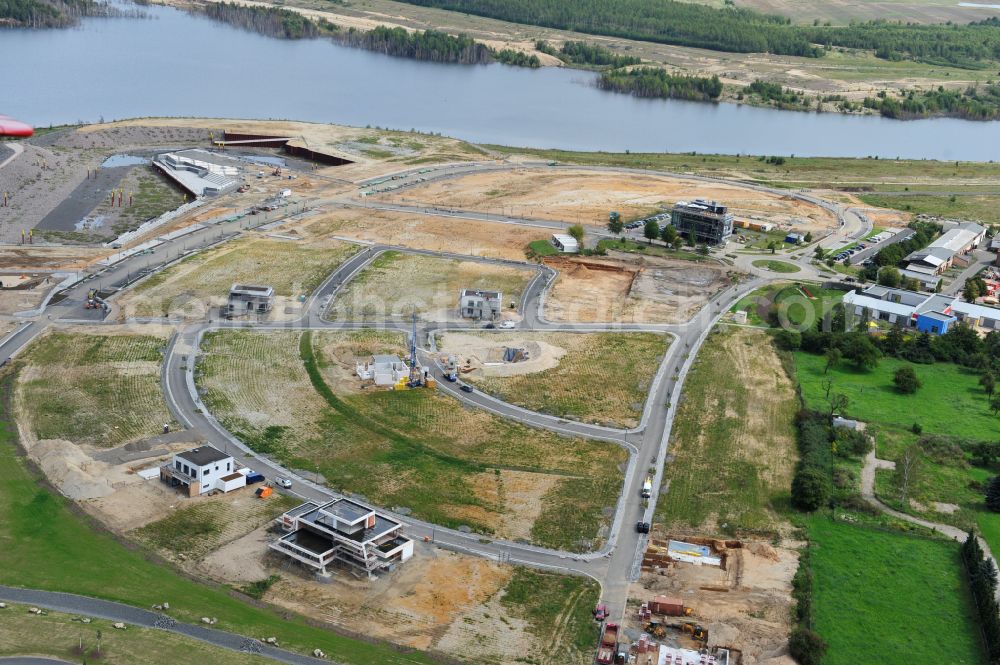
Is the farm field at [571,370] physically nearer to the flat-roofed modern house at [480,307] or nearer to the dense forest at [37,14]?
the flat-roofed modern house at [480,307]

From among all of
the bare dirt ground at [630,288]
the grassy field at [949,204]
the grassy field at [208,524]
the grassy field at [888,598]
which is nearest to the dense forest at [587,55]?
the grassy field at [949,204]

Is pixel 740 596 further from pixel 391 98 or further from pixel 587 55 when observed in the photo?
pixel 587 55

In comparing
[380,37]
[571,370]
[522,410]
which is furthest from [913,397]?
[380,37]

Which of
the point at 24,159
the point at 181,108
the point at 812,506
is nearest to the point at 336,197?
the point at 24,159

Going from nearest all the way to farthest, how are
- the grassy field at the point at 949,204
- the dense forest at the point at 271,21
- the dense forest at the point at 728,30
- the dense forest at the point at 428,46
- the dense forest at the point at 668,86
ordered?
1. the grassy field at the point at 949,204
2. the dense forest at the point at 668,86
3. the dense forest at the point at 428,46
4. the dense forest at the point at 271,21
5. the dense forest at the point at 728,30

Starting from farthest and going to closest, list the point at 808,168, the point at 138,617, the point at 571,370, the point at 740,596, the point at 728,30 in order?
the point at 728,30
the point at 808,168
the point at 571,370
the point at 740,596
the point at 138,617

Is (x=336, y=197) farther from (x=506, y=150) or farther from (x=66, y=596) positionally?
(x=66, y=596)

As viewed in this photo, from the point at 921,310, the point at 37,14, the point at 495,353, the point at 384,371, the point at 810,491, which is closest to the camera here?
the point at 810,491
